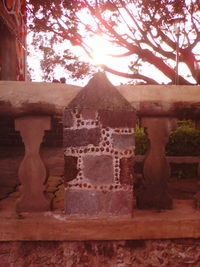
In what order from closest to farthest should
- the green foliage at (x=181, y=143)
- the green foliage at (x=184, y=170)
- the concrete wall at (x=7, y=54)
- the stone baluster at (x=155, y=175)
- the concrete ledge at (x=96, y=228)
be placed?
the concrete ledge at (x=96, y=228) < the stone baluster at (x=155, y=175) < the green foliage at (x=184, y=170) < the green foliage at (x=181, y=143) < the concrete wall at (x=7, y=54)

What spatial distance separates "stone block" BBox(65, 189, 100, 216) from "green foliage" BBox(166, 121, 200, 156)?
4.21 metres

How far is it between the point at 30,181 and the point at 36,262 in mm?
580

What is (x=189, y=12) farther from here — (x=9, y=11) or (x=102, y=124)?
(x=102, y=124)

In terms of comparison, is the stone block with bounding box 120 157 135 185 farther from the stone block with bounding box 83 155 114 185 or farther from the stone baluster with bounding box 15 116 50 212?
the stone baluster with bounding box 15 116 50 212

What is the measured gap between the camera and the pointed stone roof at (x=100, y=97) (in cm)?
231

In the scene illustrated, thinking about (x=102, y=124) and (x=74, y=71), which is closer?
(x=102, y=124)

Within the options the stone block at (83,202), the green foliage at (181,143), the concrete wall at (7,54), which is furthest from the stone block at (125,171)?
the concrete wall at (7,54)

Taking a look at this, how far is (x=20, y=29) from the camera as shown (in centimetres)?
880

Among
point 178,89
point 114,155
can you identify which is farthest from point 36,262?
point 178,89

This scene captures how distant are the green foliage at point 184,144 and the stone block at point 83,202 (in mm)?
4212

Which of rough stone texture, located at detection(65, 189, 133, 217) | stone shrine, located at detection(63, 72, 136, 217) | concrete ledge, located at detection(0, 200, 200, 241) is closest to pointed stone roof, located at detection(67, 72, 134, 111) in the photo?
stone shrine, located at detection(63, 72, 136, 217)

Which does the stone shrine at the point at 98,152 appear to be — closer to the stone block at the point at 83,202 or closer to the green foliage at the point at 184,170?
the stone block at the point at 83,202

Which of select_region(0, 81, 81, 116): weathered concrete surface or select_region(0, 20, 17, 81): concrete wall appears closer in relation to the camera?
select_region(0, 81, 81, 116): weathered concrete surface

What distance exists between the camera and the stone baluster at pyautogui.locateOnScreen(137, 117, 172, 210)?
254 centimetres
